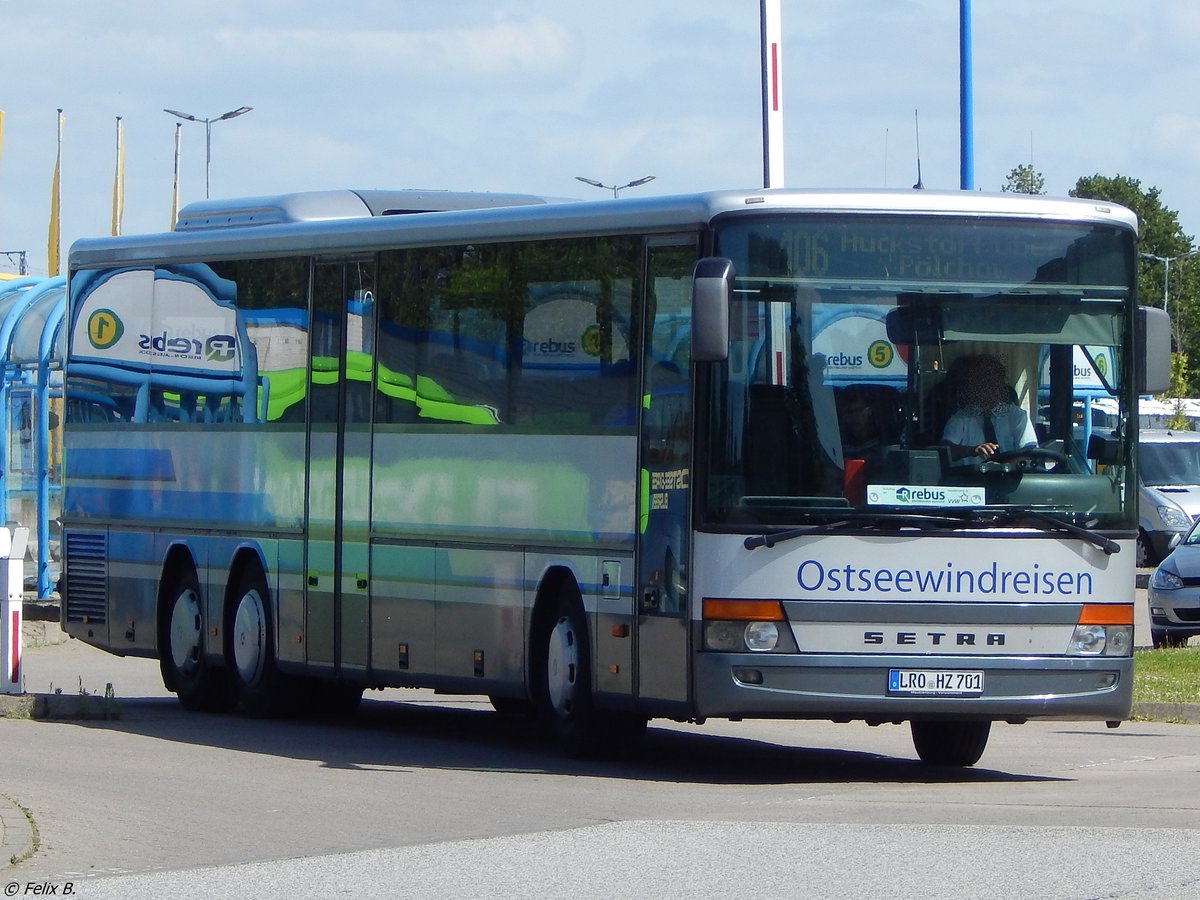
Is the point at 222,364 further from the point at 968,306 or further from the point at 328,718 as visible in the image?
the point at 968,306

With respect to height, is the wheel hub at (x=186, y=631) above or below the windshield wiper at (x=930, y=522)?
below

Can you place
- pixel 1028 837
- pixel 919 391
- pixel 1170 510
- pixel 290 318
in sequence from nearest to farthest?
pixel 1028 837, pixel 919 391, pixel 290 318, pixel 1170 510

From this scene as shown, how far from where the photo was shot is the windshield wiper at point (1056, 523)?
13.7m

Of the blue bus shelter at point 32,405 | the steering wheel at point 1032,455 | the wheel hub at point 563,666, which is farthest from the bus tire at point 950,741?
the blue bus shelter at point 32,405

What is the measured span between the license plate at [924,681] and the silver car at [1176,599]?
1237 cm

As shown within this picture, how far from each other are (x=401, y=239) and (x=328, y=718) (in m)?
4.12

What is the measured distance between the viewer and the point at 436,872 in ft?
32.4

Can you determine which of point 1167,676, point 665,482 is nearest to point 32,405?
point 1167,676

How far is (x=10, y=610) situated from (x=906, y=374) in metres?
7.79

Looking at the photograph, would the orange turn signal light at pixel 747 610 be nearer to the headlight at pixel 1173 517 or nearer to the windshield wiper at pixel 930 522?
the windshield wiper at pixel 930 522

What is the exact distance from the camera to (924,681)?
1362 cm

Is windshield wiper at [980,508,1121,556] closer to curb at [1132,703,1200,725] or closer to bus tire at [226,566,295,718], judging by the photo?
curb at [1132,703,1200,725]

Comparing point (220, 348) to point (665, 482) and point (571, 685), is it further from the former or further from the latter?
point (665, 482)

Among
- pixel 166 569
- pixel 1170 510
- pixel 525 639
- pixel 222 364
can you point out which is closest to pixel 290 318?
pixel 222 364
